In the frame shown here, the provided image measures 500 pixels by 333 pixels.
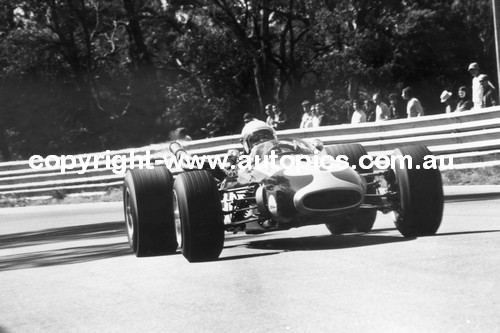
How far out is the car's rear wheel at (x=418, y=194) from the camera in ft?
37.8

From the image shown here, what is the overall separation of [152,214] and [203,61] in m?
31.0

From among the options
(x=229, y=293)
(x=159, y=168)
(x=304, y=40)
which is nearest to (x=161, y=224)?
(x=159, y=168)

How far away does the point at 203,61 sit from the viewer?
141ft

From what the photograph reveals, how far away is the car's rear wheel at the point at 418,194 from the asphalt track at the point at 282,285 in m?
0.19

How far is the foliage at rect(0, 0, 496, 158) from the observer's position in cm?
4128

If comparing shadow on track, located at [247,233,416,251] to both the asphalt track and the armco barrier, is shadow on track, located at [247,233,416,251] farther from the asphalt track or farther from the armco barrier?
the armco barrier

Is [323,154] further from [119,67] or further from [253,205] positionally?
[119,67]

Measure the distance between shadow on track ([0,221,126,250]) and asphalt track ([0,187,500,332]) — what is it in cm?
231

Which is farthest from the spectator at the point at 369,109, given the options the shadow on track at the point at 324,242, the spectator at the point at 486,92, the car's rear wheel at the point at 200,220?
the car's rear wheel at the point at 200,220

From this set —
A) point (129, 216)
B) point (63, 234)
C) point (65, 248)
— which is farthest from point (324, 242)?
point (63, 234)

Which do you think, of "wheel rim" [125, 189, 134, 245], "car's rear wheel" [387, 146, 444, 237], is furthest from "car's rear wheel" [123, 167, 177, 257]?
"car's rear wheel" [387, 146, 444, 237]

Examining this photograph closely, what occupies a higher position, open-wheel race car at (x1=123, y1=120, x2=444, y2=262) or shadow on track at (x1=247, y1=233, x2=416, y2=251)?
open-wheel race car at (x1=123, y1=120, x2=444, y2=262)

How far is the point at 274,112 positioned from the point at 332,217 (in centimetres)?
1402

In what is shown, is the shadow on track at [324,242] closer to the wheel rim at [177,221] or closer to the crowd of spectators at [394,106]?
the wheel rim at [177,221]
